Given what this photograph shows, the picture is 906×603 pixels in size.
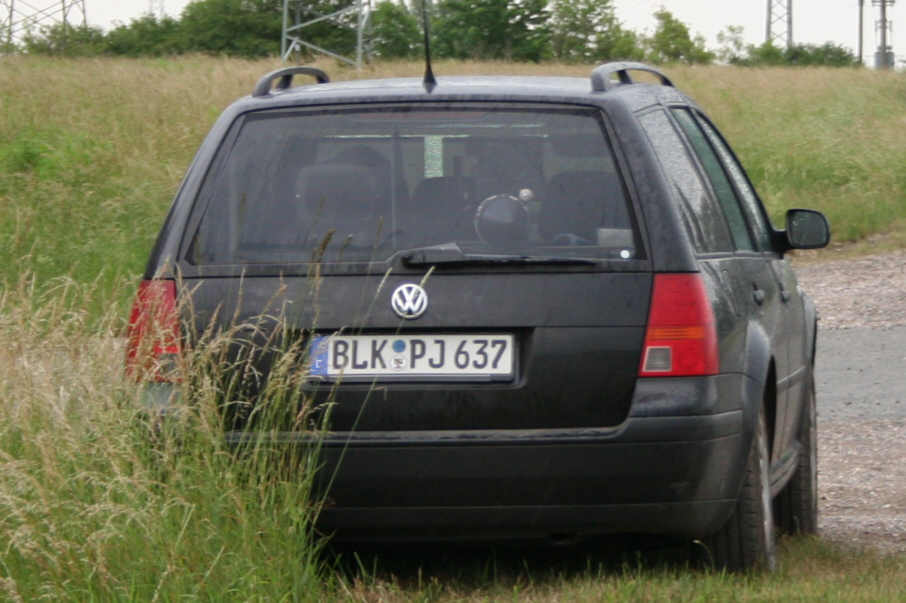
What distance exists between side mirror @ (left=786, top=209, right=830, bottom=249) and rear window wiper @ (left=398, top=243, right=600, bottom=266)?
200 centimetres

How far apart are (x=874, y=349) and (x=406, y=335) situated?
9701 millimetres

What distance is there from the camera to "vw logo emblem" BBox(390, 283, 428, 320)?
167 inches

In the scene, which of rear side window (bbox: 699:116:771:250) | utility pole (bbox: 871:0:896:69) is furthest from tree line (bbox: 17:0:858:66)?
rear side window (bbox: 699:116:771:250)

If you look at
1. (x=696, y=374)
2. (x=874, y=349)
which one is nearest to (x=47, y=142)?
(x=874, y=349)

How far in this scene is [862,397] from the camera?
35.7 feet

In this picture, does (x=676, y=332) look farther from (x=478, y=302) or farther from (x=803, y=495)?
(x=803, y=495)

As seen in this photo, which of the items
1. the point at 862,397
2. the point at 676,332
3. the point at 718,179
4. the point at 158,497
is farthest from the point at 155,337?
the point at 862,397

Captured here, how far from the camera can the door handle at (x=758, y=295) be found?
17.0 feet

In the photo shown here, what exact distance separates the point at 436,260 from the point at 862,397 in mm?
7213

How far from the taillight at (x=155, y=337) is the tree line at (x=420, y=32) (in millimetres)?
54036

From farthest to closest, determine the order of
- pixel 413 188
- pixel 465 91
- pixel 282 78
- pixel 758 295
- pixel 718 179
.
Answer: pixel 718 179 → pixel 282 78 → pixel 758 295 → pixel 465 91 → pixel 413 188

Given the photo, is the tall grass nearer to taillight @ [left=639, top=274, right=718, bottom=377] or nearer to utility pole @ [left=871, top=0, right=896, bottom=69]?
taillight @ [left=639, top=274, right=718, bottom=377]

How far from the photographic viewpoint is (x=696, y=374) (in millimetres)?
4293

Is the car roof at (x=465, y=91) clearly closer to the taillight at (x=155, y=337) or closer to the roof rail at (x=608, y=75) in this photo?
the roof rail at (x=608, y=75)
